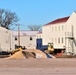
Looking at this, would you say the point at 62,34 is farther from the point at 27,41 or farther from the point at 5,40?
the point at 27,41

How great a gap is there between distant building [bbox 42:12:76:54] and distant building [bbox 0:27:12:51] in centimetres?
1201

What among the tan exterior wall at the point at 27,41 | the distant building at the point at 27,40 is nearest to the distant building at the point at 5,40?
the distant building at the point at 27,40

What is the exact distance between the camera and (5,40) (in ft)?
326

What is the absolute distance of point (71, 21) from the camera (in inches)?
3127

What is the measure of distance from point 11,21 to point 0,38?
17.2 m

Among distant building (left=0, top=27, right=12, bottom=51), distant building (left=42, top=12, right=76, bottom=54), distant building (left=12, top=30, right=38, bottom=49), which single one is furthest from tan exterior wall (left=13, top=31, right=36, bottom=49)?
distant building (left=42, top=12, right=76, bottom=54)

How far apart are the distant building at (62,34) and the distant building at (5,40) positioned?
1201 cm

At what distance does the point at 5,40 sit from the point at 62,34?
73.6 feet

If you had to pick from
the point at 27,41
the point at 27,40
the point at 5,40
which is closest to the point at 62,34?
the point at 5,40

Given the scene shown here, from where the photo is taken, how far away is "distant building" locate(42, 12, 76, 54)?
78312 mm

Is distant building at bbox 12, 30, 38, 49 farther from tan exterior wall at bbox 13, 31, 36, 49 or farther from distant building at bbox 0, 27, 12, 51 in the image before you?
distant building at bbox 0, 27, 12, 51

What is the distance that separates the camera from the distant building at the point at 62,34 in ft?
257

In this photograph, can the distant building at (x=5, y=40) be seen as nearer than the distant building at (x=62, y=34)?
No

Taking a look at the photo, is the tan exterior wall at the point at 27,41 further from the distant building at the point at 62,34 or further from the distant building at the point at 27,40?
the distant building at the point at 62,34
